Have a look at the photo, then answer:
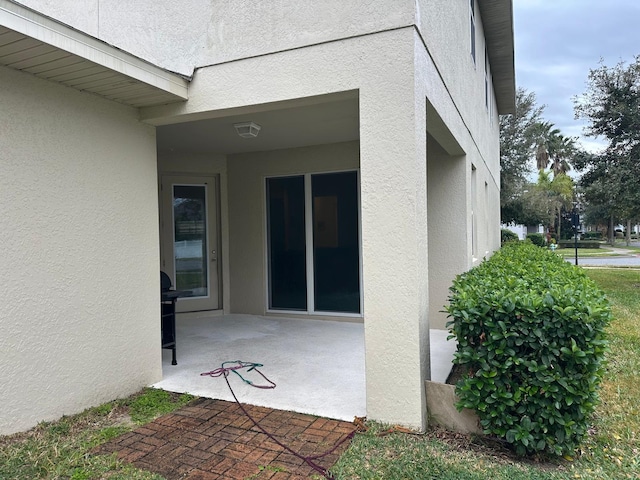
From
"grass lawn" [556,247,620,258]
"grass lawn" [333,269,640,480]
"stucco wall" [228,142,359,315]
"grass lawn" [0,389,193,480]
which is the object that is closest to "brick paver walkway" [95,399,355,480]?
"grass lawn" [0,389,193,480]

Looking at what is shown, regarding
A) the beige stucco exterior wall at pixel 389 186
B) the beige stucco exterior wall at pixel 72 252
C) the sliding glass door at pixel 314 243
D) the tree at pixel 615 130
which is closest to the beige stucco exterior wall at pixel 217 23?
the beige stucco exterior wall at pixel 389 186

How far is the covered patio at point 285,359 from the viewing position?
432cm

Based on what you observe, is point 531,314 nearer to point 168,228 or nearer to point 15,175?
point 15,175

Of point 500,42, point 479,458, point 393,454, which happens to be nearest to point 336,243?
point 393,454

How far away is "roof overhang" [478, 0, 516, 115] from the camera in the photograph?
9.20 metres

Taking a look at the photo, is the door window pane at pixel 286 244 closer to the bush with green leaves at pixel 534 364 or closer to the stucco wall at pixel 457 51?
the stucco wall at pixel 457 51

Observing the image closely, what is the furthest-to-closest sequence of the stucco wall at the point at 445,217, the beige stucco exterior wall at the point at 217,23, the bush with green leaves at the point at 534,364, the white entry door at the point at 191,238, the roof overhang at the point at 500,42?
the roof overhang at the point at 500,42, the white entry door at the point at 191,238, the stucco wall at the point at 445,217, the beige stucco exterior wall at the point at 217,23, the bush with green leaves at the point at 534,364

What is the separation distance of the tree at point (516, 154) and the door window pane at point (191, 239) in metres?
21.9

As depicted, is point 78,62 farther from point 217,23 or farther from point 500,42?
point 500,42

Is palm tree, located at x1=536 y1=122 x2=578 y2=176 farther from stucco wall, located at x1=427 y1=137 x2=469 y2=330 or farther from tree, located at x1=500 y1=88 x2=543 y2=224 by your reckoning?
stucco wall, located at x1=427 y1=137 x2=469 y2=330

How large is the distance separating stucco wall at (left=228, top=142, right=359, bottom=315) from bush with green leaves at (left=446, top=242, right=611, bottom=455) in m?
5.20

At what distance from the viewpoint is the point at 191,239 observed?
8242mm

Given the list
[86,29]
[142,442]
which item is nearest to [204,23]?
[86,29]

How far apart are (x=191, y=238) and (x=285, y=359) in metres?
3.63
